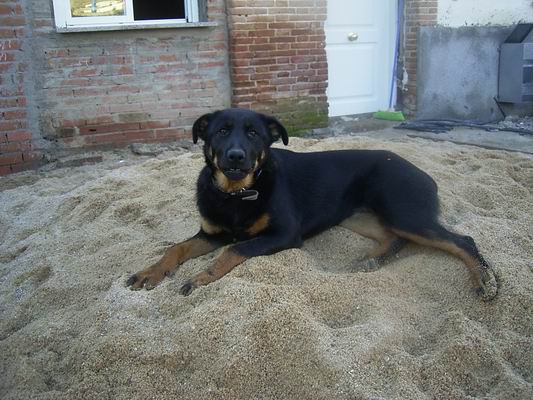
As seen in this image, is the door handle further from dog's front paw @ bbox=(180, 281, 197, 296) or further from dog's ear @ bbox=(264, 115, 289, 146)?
dog's front paw @ bbox=(180, 281, 197, 296)

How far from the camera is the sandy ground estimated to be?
2.45m

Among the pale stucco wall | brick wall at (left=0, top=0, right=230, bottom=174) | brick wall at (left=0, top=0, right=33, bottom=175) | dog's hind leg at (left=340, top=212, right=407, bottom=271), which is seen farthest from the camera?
the pale stucco wall

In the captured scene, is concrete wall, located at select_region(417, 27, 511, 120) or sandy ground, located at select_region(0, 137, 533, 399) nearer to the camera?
sandy ground, located at select_region(0, 137, 533, 399)

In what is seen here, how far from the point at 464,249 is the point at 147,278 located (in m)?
1.89

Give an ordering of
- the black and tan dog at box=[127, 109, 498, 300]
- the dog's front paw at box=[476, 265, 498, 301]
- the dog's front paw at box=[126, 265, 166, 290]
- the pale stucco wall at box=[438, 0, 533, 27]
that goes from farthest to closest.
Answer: the pale stucco wall at box=[438, 0, 533, 27], the black and tan dog at box=[127, 109, 498, 300], the dog's front paw at box=[126, 265, 166, 290], the dog's front paw at box=[476, 265, 498, 301]

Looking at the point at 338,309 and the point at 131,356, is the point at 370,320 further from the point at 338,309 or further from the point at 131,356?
the point at 131,356

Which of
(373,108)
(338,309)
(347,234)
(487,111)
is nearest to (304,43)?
(373,108)

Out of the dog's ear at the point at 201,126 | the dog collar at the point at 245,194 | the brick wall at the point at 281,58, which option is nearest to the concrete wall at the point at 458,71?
the brick wall at the point at 281,58

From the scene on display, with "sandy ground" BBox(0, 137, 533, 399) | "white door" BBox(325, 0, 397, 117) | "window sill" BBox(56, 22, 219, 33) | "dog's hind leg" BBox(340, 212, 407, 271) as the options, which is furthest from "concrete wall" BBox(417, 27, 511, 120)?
"dog's hind leg" BBox(340, 212, 407, 271)

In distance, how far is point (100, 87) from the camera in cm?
650

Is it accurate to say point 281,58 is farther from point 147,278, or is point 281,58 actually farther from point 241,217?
point 147,278

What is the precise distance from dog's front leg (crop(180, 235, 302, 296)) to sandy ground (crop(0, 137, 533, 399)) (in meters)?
0.06

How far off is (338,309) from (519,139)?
212 inches

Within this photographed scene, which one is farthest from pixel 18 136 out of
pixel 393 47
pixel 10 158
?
pixel 393 47
